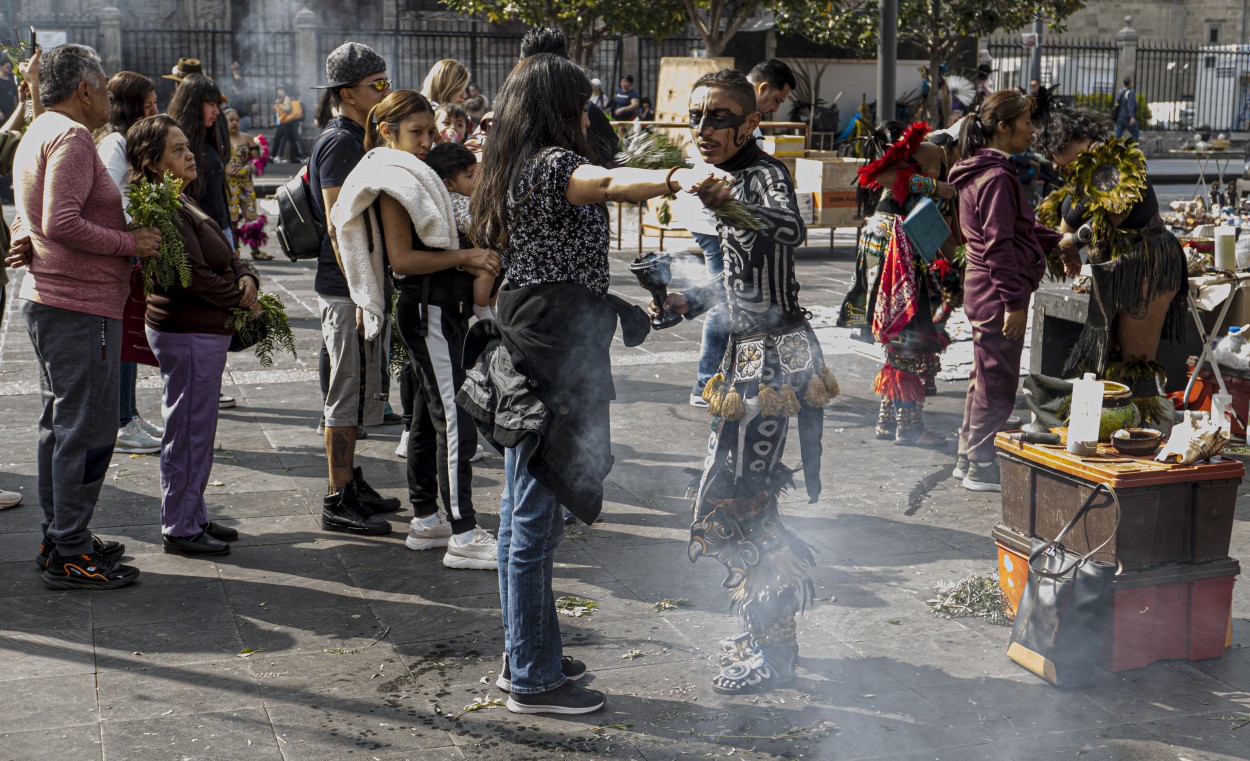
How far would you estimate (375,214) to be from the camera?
5.12m

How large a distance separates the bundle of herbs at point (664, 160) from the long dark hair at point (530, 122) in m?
0.14

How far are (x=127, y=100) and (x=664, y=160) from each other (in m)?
4.17

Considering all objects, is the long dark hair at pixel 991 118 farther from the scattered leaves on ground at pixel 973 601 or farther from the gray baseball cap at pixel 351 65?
the gray baseball cap at pixel 351 65

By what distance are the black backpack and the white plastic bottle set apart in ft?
11.0

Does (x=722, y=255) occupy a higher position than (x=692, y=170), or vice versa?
(x=692, y=170)

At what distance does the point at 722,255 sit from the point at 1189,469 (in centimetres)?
167

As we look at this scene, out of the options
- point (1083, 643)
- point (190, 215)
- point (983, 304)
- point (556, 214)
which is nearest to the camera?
point (556, 214)

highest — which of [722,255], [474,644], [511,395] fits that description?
[722,255]

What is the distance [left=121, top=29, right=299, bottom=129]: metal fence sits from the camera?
1201 inches

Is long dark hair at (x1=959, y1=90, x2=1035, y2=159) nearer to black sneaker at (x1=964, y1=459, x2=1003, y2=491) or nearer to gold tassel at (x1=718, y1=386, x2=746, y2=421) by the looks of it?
black sneaker at (x1=964, y1=459, x2=1003, y2=491)

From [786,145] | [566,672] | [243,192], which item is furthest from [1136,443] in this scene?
[786,145]

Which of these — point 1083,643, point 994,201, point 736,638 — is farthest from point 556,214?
point 994,201

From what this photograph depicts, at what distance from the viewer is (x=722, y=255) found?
414 cm

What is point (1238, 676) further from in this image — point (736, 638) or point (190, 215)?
point (190, 215)
